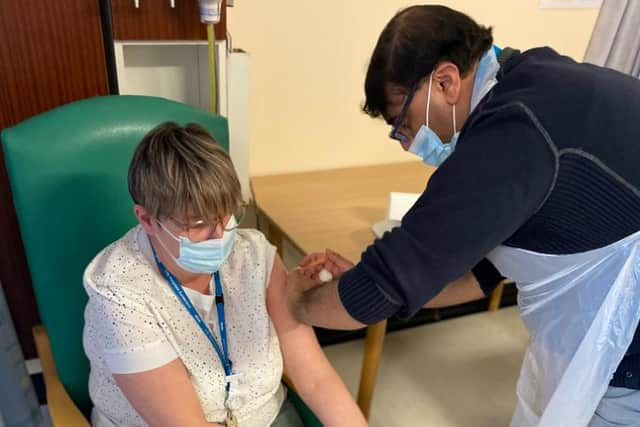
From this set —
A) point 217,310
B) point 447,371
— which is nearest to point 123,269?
point 217,310

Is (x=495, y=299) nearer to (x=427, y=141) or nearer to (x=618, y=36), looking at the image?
(x=618, y=36)

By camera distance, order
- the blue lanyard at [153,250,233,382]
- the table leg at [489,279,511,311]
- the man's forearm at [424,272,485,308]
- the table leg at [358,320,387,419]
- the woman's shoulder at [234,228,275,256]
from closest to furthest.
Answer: the blue lanyard at [153,250,233,382] < the woman's shoulder at [234,228,275,256] < the man's forearm at [424,272,485,308] < the table leg at [358,320,387,419] < the table leg at [489,279,511,311]

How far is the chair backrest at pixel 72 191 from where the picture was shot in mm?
1116

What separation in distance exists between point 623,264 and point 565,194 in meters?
0.23

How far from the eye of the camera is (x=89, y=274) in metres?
1.03

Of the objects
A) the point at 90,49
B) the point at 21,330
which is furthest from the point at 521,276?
the point at 21,330

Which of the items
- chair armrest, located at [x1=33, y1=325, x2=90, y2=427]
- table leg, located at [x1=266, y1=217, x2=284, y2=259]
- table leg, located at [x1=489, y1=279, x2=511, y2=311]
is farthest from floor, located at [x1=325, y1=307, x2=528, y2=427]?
chair armrest, located at [x1=33, y1=325, x2=90, y2=427]

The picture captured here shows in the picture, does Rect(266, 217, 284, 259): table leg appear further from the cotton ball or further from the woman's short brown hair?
the woman's short brown hair

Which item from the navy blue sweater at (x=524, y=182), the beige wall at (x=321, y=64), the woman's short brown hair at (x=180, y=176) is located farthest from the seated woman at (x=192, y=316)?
the beige wall at (x=321, y=64)

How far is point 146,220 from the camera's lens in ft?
3.35

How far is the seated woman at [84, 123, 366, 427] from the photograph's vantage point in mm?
978

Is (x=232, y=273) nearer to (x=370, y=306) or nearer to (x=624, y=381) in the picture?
(x=370, y=306)

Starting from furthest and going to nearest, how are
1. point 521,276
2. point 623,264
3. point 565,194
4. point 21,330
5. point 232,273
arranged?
point 21,330
point 232,273
point 521,276
point 623,264
point 565,194

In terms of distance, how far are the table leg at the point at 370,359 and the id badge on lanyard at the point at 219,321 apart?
56cm
